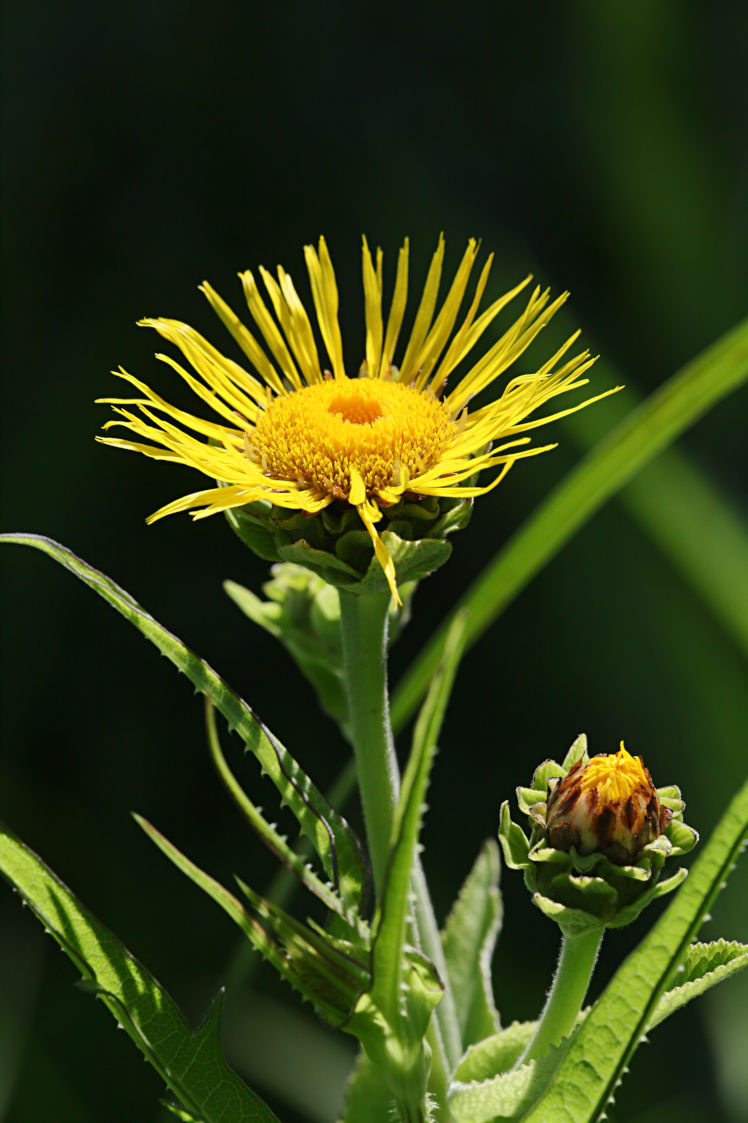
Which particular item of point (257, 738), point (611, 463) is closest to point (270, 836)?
point (257, 738)

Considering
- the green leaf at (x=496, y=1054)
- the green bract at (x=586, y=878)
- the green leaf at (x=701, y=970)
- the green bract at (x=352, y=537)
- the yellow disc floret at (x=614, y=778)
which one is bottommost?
the green leaf at (x=496, y=1054)

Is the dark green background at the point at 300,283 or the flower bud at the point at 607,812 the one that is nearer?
the flower bud at the point at 607,812

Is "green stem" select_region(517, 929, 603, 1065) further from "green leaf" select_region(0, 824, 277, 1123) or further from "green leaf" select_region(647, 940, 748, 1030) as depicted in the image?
"green leaf" select_region(0, 824, 277, 1123)

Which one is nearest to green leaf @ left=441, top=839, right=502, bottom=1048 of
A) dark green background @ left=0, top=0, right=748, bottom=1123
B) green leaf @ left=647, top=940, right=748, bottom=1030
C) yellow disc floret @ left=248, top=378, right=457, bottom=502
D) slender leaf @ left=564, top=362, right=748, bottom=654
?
green leaf @ left=647, top=940, right=748, bottom=1030

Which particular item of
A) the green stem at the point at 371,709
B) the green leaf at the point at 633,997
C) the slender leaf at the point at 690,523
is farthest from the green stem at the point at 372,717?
the slender leaf at the point at 690,523

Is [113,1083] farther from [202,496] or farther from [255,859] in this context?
[202,496]

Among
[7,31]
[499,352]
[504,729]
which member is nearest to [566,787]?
[499,352]

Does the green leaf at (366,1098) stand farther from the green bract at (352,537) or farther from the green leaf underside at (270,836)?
the green bract at (352,537)
